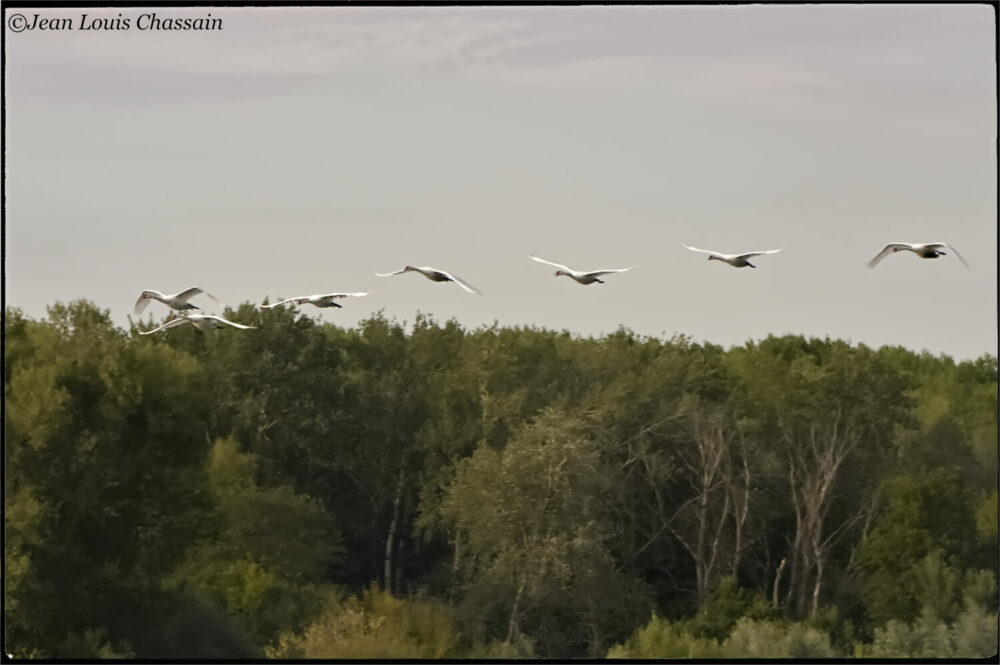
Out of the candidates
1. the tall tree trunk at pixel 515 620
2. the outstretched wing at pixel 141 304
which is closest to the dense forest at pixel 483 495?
the tall tree trunk at pixel 515 620

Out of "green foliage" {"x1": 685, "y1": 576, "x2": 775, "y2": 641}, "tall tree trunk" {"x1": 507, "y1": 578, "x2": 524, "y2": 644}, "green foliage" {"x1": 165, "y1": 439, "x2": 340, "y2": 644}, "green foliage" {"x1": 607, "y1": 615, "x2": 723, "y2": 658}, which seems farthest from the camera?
"green foliage" {"x1": 685, "y1": 576, "x2": 775, "y2": 641}

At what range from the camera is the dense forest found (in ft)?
191

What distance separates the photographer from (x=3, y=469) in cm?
5466

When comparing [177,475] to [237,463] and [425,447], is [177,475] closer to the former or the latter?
[237,463]

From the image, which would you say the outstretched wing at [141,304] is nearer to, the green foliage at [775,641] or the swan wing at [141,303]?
the swan wing at [141,303]

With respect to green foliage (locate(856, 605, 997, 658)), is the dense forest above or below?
above

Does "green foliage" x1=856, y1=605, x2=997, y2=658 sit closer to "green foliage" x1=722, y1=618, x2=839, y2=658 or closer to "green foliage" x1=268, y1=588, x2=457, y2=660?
"green foliage" x1=722, y1=618, x2=839, y2=658

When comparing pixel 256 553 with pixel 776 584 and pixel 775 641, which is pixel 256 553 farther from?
pixel 775 641

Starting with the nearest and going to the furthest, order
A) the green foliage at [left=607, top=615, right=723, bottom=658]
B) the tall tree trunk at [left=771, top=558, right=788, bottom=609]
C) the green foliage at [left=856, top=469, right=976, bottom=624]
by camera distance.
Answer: the green foliage at [left=607, top=615, right=723, bottom=658] → the tall tree trunk at [left=771, top=558, right=788, bottom=609] → the green foliage at [left=856, top=469, right=976, bottom=624]

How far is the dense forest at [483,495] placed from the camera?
191ft

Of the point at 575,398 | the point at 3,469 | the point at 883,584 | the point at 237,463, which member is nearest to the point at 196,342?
the point at 237,463

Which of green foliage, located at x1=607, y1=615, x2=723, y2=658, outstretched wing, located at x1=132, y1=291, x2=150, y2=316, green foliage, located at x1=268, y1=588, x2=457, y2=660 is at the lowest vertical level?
green foliage, located at x1=607, y1=615, x2=723, y2=658

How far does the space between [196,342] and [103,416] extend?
50.4 feet

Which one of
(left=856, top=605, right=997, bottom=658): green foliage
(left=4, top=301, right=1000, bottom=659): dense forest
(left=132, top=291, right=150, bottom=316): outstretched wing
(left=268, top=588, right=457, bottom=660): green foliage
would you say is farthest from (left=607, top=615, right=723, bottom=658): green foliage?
(left=132, top=291, right=150, bottom=316): outstretched wing
